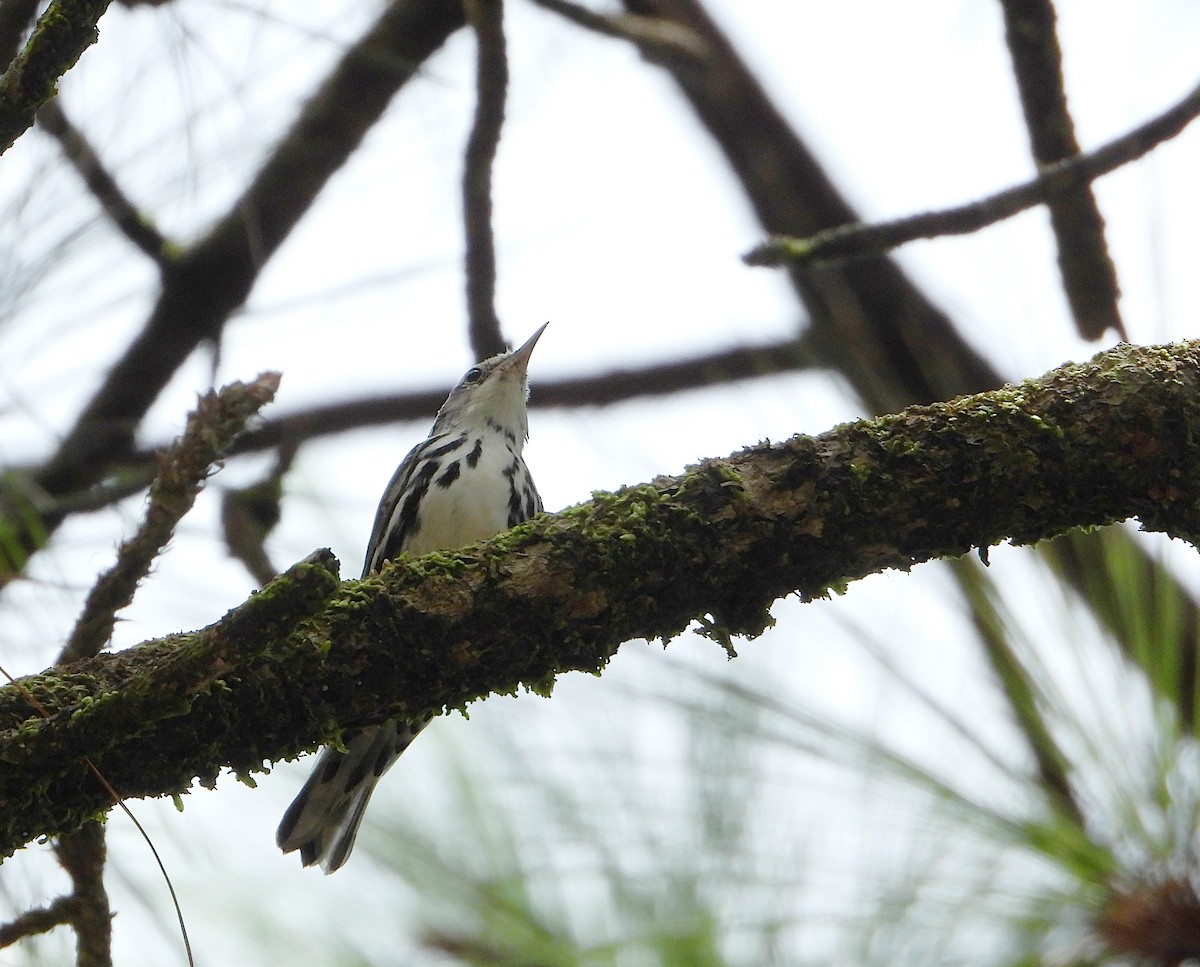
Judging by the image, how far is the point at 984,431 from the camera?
2105 millimetres

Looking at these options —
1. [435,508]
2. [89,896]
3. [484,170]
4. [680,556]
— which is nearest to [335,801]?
[89,896]

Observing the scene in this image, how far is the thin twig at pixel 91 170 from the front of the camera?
3605 mm

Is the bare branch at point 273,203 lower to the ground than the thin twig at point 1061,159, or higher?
higher

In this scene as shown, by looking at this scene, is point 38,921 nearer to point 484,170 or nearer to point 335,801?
point 335,801

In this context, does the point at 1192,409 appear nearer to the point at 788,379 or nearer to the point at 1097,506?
the point at 1097,506

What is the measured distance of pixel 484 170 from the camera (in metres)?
3.65

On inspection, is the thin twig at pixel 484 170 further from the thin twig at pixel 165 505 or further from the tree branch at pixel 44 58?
the tree branch at pixel 44 58

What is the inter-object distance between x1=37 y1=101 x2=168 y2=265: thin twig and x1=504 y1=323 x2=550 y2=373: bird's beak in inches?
49.6

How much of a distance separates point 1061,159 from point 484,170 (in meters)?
1.48

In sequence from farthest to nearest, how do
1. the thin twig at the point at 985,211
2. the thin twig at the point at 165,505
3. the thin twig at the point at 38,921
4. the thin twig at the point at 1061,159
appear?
the thin twig at the point at 1061,159 → the thin twig at the point at 985,211 → the thin twig at the point at 165,505 → the thin twig at the point at 38,921

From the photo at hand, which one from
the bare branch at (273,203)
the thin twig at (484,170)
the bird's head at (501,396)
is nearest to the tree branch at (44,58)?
the thin twig at (484,170)

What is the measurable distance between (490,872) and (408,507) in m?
1.09

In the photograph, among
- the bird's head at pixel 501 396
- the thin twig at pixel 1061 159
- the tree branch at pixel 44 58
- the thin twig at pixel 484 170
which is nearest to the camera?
the tree branch at pixel 44 58

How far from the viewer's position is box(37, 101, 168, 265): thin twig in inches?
142
